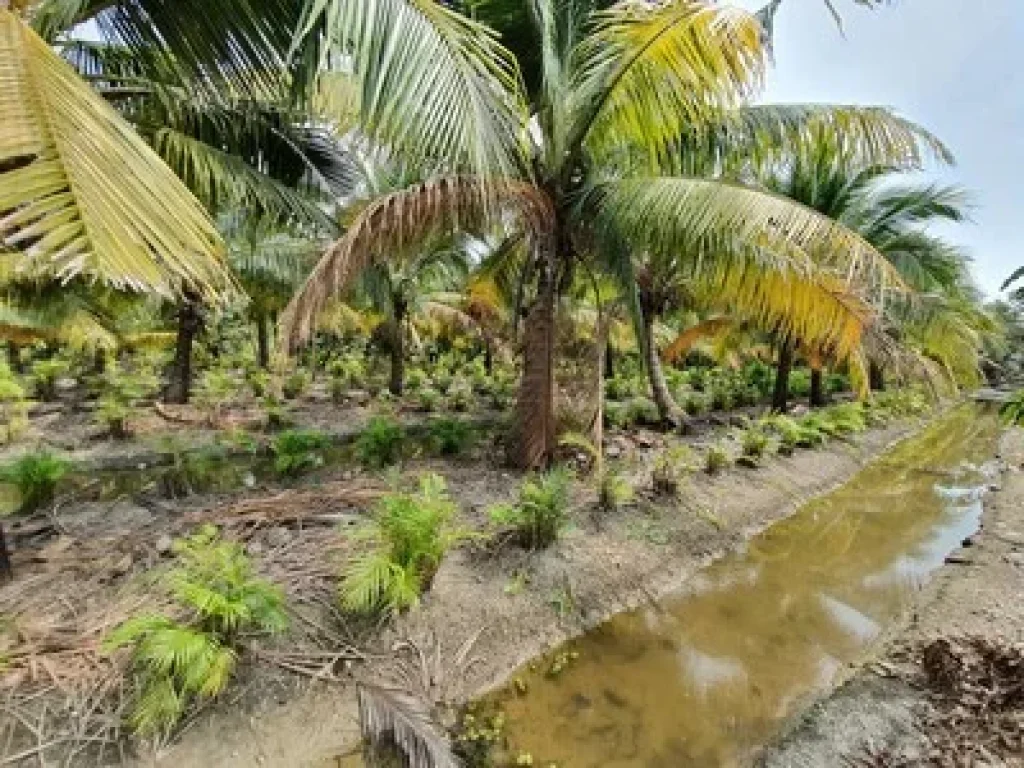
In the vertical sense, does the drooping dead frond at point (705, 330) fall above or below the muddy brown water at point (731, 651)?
above

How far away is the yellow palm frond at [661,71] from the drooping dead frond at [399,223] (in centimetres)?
87

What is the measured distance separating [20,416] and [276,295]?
3862 mm

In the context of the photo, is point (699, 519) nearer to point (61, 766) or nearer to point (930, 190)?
point (61, 766)

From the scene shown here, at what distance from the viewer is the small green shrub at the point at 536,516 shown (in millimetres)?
4414

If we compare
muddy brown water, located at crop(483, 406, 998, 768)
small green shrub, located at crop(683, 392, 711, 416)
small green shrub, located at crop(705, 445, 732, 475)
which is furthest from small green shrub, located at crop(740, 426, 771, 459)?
small green shrub, located at crop(683, 392, 711, 416)

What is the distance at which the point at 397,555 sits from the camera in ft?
11.7

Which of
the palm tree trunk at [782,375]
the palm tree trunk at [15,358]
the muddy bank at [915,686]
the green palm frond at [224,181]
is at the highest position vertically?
the green palm frond at [224,181]

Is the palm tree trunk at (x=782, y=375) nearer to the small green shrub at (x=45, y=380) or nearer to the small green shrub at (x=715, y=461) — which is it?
the small green shrub at (x=715, y=461)

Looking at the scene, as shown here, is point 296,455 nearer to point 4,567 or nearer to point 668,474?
point 4,567

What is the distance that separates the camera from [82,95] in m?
1.72

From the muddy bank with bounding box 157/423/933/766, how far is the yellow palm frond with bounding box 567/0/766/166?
3.25 m

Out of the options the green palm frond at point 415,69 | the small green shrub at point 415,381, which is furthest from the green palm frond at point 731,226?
the small green shrub at point 415,381

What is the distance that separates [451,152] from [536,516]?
255 centimetres

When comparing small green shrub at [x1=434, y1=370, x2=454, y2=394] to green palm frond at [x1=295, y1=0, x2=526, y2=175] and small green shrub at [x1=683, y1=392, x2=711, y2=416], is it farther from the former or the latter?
green palm frond at [x1=295, y1=0, x2=526, y2=175]
